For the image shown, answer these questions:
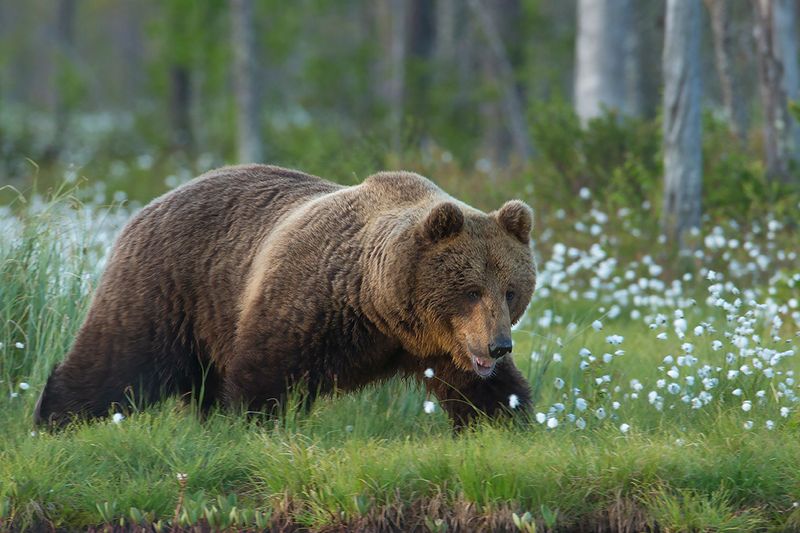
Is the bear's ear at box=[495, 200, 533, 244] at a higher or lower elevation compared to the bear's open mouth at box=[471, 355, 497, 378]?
higher

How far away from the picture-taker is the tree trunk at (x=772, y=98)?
10.1 meters

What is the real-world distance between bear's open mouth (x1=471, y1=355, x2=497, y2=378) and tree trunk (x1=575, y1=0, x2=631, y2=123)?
8261 mm

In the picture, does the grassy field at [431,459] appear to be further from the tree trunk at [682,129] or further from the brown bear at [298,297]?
the tree trunk at [682,129]

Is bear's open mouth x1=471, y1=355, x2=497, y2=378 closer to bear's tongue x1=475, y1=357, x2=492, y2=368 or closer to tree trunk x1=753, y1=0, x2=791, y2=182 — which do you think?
bear's tongue x1=475, y1=357, x2=492, y2=368

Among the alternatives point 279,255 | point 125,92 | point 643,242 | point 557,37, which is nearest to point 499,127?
point 557,37

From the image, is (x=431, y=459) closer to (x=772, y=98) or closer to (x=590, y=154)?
(x=590, y=154)

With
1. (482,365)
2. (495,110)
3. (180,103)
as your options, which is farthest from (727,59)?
(180,103)

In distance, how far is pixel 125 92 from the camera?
181 ft

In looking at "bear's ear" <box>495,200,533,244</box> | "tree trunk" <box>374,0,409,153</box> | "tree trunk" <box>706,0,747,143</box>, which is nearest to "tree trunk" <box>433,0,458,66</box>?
"tree trunk" <box>374,0,409,153</box>

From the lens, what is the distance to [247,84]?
54.2 ft

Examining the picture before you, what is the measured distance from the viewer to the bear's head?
15.6ft

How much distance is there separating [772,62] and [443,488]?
7.13m

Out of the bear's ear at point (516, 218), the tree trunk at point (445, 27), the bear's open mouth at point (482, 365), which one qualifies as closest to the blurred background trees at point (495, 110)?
the tree trunk at point (445, 27)

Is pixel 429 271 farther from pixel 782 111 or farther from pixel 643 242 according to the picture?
pixel 782 111
